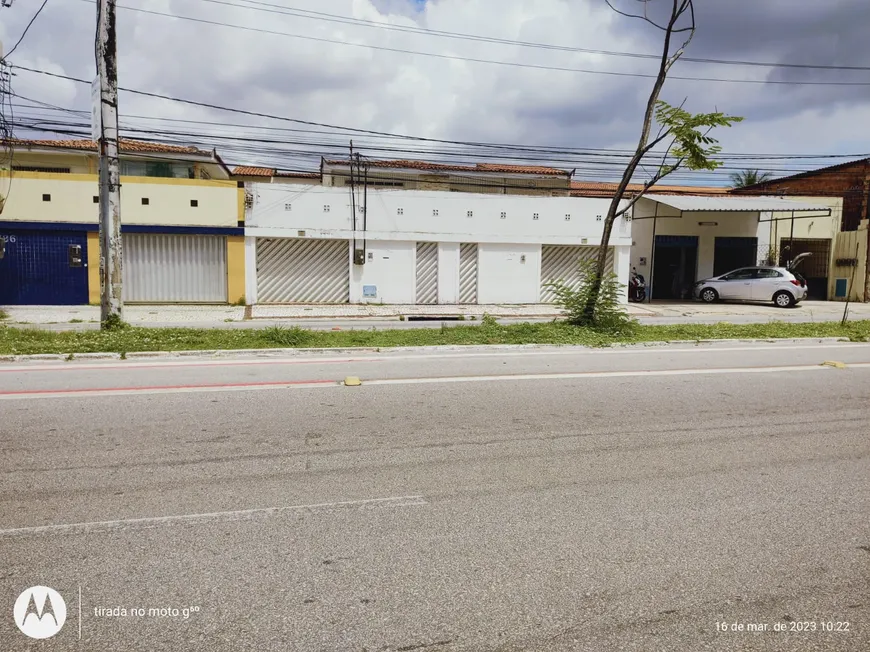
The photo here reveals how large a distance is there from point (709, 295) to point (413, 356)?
19.0 meters

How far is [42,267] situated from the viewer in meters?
20.0

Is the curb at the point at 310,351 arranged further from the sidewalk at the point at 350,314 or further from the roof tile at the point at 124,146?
the roof tile at the point at 124,146

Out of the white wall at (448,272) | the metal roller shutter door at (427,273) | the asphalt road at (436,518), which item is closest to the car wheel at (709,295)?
the white wall at (448,272)

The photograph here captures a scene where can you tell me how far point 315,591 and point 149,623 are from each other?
0.76m

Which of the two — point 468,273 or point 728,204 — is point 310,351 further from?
point 728,204

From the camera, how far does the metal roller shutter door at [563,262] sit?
79.1 ft

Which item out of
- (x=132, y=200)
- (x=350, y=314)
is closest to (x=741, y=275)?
(x=350, y=314)

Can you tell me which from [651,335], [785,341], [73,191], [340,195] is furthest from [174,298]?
[785,341]

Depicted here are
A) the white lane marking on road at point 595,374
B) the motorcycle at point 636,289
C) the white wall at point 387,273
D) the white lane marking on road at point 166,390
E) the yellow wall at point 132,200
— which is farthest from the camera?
the motorcycle at point 636,289

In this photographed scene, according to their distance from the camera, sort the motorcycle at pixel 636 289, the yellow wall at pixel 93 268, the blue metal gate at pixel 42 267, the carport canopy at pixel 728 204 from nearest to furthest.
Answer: the blue metal gate at pixel 42 267
the yellow wall at pixel 93 268
the carport canopy at pixel 728 204
the motorcycle at pixel 636 289

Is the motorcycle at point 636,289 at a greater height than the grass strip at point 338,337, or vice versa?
the motorcycle at point 636,289

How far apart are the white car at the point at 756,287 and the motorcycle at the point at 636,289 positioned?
2.38 m

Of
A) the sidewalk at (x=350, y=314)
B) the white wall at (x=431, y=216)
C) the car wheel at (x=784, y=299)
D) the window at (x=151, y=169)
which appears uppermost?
the window at (x=151, y=169)

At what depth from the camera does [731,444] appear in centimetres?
582
